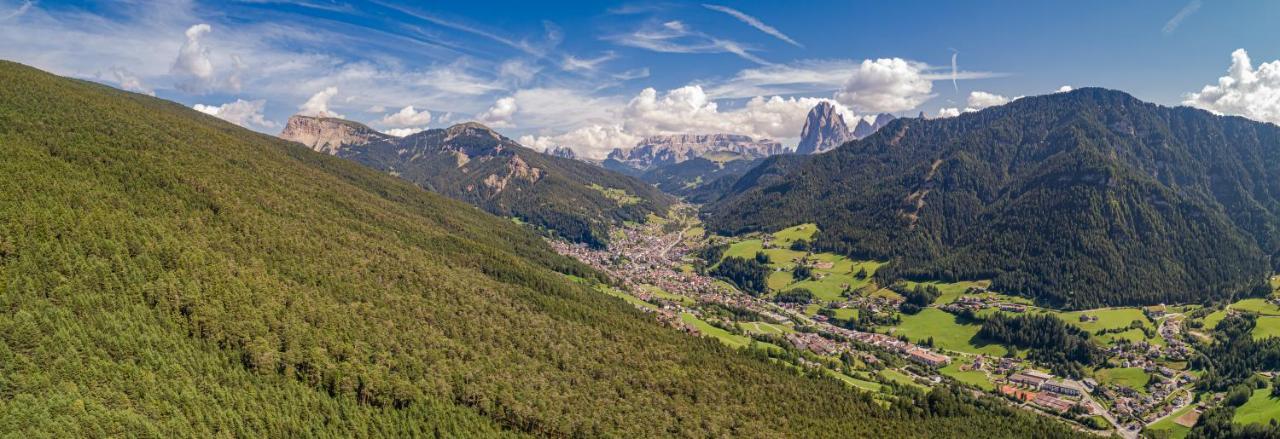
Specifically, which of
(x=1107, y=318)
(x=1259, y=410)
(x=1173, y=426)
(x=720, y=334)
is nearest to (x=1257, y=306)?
(x=1107, y=318)

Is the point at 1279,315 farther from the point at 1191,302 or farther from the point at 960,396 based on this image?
the point at 960,396

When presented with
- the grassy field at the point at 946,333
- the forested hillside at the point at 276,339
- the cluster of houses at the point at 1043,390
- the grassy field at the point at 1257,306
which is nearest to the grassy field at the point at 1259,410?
the cluster of houses at the point at 1043,390

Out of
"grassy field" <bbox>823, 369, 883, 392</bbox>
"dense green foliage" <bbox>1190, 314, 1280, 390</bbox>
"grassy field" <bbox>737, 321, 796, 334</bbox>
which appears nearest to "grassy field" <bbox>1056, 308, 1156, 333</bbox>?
"dense green foliage" <bbox>1190, 314, 1280, 390</bbox>

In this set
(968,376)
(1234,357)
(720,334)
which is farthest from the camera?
(720,334)

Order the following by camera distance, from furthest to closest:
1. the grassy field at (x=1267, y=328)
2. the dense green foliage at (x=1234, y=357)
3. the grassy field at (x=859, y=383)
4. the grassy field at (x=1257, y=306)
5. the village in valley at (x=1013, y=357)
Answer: the grassy field at (x=1257, y=306) < the grassy field at (x=1267, y=328) < the dense green foliage at (x=1234, y=357) < the grassy field at (x=859, y=383) < the village in valley at (x=1013, y=357)

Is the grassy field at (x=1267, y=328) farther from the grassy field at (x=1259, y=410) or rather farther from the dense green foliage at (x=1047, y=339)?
the grassy field at (x=1259, y=410)

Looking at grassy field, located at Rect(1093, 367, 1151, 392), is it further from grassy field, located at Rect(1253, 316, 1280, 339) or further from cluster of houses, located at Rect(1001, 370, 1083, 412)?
grassy field, located at Rect(1253, 316, 1280, 339)

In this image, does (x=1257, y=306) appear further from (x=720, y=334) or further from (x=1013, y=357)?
(x=720, y=334)
